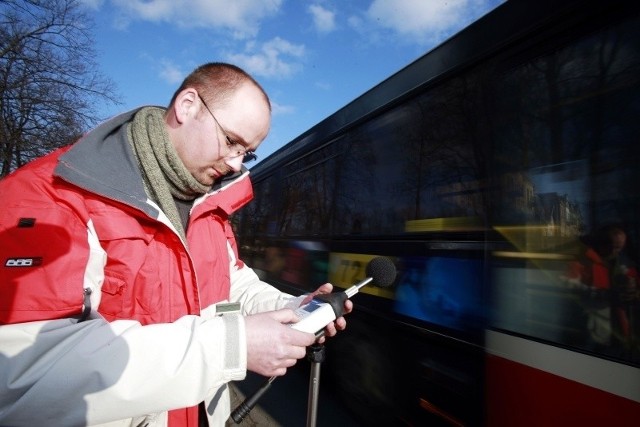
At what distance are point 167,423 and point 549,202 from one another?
6.37ft

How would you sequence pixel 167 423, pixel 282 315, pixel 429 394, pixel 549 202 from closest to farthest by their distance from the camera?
pixel 282 315
pixel 167 423
pixel 549 202
pixel 429 394

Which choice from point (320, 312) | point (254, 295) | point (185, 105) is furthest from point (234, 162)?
point (320, 312)

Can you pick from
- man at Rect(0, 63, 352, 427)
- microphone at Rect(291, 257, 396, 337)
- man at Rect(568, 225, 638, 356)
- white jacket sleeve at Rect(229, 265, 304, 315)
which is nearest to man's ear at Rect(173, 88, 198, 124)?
man at Rect(0, 63, 352, 427)

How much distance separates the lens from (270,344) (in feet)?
4.06

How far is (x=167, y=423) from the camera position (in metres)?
1.42

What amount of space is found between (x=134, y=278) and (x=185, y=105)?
807mm

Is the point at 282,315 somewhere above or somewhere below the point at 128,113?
below

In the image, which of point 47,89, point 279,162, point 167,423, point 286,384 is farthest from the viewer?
point 47,89

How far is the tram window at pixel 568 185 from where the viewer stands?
5.14ft

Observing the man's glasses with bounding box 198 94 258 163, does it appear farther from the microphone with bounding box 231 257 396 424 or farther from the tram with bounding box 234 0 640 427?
the tram with bounding box 234 0 640 427

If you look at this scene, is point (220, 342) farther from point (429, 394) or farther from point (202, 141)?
point (429, 394)

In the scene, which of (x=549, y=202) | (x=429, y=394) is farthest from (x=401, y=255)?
(x=549, y=202)

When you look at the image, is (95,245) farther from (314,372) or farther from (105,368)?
(314,372)

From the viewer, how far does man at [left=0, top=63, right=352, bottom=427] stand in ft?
3.29
